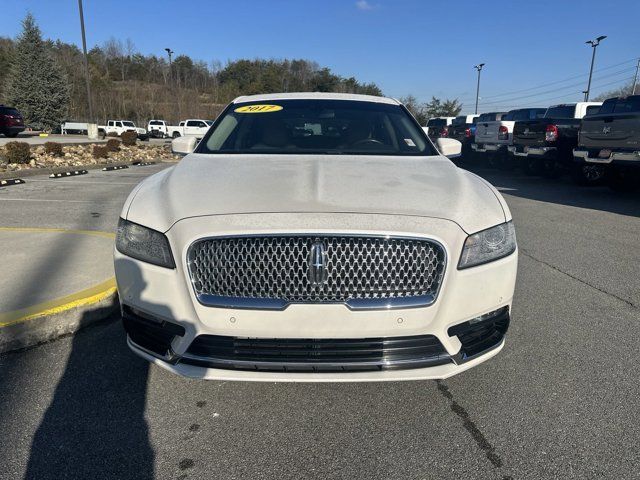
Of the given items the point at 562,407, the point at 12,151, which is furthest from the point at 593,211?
the point at 12,151

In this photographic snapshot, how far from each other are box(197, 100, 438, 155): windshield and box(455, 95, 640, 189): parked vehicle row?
7.57m

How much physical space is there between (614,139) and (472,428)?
9541 mm

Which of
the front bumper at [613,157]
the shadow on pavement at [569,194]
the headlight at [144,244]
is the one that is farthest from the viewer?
the shadow on pavement at [569,194]

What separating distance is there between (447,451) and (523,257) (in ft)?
12.8

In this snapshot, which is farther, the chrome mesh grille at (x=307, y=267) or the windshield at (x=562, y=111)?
the windshield at (x=562, y=111)

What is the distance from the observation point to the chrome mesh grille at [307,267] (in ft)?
7.25

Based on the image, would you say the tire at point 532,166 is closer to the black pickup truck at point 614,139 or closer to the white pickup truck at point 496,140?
the white pickup truck at point 496,140

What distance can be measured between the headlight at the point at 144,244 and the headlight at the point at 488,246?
1.38 m

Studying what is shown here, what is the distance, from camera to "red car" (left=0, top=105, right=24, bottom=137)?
25.8 m

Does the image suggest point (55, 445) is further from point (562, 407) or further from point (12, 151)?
point (12, 151)

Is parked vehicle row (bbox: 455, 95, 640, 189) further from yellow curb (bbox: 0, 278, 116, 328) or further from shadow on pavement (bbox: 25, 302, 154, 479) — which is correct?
shadow on pavement (bbox: 25, 302, 154, 479)

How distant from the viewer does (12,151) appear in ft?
47.0

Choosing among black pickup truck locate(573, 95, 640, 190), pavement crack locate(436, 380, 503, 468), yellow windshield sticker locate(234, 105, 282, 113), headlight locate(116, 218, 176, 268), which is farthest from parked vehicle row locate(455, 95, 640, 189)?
headlight locate(116, 218, 176, 268)

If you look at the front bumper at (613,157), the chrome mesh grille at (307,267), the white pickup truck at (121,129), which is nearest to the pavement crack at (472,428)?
the chrome mesh grille at (307,267)
